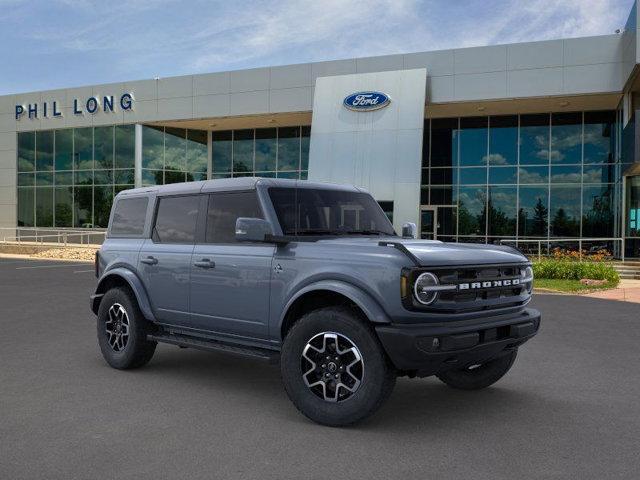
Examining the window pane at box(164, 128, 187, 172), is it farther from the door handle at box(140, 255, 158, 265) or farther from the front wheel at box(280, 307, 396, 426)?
the front wheel at box(280, 307, 396, 426)

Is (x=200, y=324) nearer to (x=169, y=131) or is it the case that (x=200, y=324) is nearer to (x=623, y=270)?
(x=623, y=270)

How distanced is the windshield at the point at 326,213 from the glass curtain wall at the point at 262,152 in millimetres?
26736

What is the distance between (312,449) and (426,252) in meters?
1.66

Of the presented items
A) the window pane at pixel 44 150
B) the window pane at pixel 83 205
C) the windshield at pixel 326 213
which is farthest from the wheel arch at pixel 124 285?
the window pane at pixel 44 150

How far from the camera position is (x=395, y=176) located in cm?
2641

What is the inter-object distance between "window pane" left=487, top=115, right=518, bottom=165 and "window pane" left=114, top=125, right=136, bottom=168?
61.9ft

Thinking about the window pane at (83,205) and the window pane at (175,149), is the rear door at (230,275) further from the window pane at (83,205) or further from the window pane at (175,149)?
the window pane at (83,205)

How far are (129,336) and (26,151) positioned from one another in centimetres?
3621

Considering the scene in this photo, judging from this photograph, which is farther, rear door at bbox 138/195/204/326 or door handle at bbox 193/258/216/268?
rear door at bbox 138/195/204/326

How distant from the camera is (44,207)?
38219mm

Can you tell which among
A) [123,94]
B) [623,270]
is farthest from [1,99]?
[623,270]

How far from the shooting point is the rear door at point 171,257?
6304mm

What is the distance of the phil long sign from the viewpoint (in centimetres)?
3475

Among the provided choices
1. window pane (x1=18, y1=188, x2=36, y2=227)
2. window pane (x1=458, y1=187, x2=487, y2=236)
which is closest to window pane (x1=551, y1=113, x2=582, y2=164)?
window pane (x1=458, y1=187, x2=487, y2=236)
